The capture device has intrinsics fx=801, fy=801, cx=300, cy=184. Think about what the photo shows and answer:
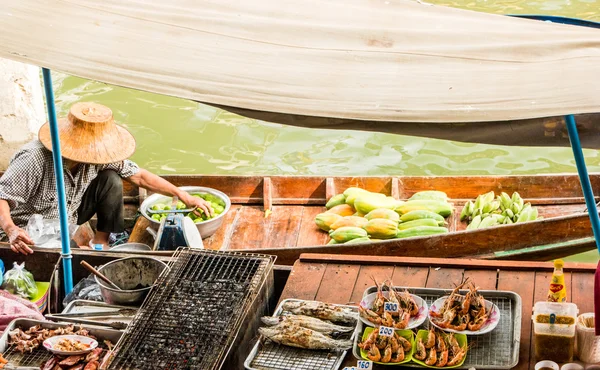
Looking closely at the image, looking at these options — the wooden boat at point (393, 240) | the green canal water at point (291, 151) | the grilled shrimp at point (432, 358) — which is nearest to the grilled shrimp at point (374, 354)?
the grilled shrimp at point (432, 358)

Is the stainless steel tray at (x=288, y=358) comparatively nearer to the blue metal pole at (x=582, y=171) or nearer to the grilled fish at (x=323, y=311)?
the grilled fish at (x=323, y=311)

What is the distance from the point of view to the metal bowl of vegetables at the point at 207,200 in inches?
250

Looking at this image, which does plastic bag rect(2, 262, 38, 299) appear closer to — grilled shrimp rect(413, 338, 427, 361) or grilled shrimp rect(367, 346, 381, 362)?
grilled shrimp rect(367, 346, 381, 362)

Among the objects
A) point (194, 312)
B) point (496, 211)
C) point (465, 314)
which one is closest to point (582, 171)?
point (465, 314)

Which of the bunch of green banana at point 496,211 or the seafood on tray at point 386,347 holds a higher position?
the bunch of green banana at point 496,211

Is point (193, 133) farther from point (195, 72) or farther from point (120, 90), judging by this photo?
point (195, 72)

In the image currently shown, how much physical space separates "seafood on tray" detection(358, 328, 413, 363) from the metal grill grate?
253 mm

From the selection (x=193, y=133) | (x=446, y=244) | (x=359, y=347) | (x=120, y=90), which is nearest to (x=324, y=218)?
(x=446, y=244)

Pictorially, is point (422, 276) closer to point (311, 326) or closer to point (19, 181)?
point (311, 326)

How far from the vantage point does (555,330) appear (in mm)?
3646

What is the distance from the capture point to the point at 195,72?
306 centimetres

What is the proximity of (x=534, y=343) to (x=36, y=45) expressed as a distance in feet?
8.67

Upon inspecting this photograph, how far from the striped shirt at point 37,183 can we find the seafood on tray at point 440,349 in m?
3.14

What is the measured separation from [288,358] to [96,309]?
1.26 meters
